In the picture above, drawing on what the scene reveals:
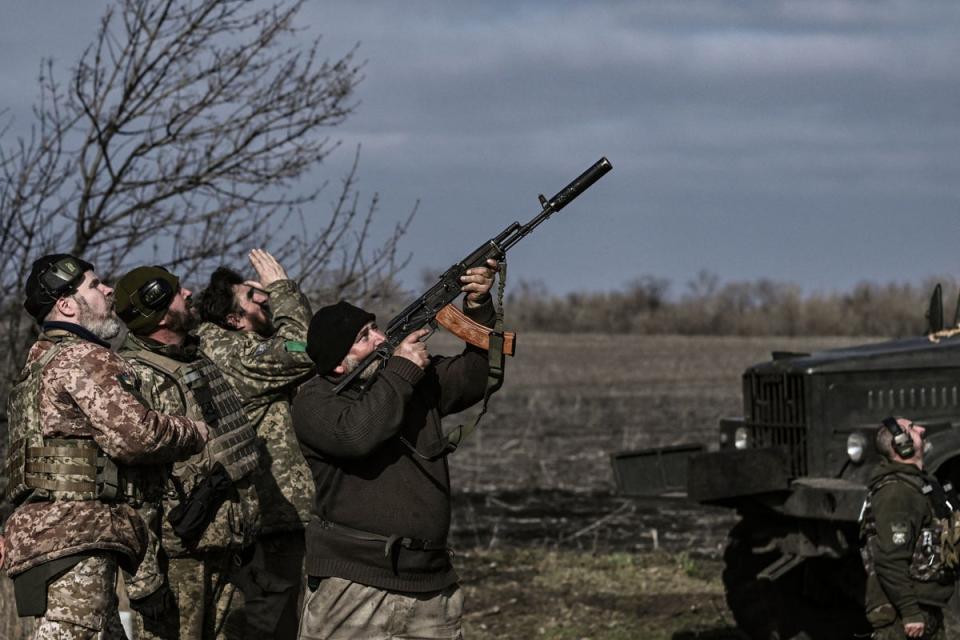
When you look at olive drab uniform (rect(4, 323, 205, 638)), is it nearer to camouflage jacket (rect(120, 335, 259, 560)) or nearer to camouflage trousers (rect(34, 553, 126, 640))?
camouflage trousers (rect(34, 553, 126, 640))

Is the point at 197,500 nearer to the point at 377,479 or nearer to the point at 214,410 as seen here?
the point at 214,410

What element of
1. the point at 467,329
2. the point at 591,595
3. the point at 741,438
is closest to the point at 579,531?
the point at 591,595

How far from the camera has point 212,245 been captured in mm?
8891

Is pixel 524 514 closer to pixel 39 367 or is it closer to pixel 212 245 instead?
pixel 212 245

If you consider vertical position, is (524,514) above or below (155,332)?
below

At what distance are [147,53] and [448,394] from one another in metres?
4.60

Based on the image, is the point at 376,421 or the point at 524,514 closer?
the point at 376,421

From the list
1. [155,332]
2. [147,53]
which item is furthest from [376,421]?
[147,53]

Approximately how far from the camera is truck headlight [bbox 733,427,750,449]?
927 centimetres

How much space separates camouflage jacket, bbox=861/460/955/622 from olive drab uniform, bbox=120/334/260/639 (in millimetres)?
2964

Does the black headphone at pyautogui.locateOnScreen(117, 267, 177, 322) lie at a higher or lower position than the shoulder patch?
higher

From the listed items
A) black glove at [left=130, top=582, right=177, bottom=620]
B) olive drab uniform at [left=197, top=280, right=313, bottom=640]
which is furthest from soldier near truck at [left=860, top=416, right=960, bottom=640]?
black glove at [left=130, top=582, right=177, bottom=620]

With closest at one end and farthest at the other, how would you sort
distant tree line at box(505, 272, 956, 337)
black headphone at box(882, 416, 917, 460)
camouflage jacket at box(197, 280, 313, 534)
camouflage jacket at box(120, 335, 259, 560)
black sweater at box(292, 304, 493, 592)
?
black sweater at box(292, 304, 493, 592)
camouflage jacket at box(120, 335, 259, 560)
camouflage jacket at box(197, 280, 313, 534)
black headphone at box(882, 416, 917, 460)
distant tree line at box(505, 272, 956, 337)

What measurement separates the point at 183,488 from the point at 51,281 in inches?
40.3
